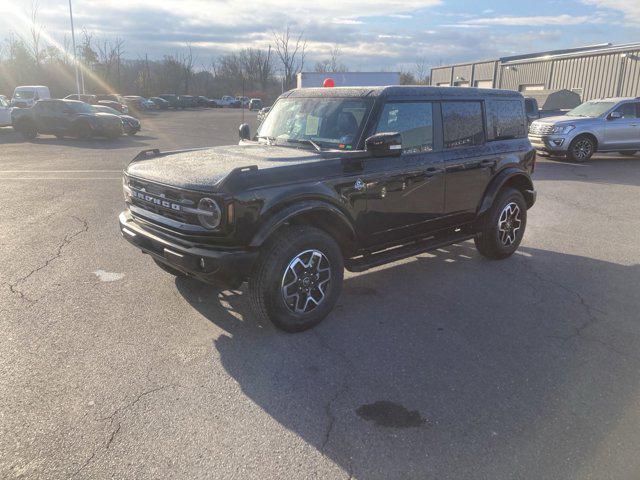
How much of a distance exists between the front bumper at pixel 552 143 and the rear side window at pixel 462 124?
1076 cm

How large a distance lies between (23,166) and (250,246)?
1247 centimetres

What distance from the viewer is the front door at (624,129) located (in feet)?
49.4

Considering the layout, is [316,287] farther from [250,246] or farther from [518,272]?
[518,272]

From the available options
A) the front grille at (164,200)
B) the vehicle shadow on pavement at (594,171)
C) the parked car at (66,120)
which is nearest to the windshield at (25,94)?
the parked car at (66,120)

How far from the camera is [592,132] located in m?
14.9

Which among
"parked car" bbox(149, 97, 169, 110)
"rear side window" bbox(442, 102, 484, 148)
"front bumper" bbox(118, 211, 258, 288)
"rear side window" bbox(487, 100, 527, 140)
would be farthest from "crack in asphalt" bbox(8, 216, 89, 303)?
"parked car" bbox(149, 97, 169, 110)

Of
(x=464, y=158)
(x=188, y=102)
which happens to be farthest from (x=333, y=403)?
(x=188, y=102)

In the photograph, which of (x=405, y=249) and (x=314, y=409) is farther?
(x=405, y=249)

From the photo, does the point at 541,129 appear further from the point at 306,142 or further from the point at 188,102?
the point at 188,102

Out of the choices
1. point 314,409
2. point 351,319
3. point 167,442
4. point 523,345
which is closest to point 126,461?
point 167,442

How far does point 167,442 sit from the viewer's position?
8.88 feet

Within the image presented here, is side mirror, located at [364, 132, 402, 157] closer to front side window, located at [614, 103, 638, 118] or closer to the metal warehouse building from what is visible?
front side window, located at [614, 103, 638, 118]

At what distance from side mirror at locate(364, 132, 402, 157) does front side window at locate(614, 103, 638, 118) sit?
1419 centimetres

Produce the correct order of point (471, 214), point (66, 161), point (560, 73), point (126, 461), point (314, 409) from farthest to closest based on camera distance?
point (560, 73)
point (66, 161)
point (471, 214)
point (314, 409)
point (126, 461)
